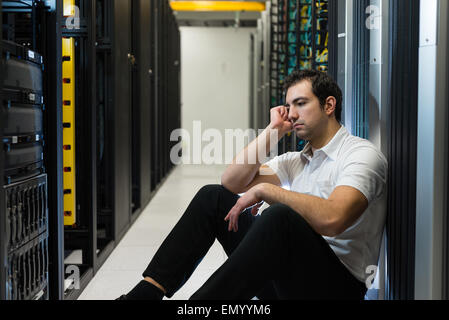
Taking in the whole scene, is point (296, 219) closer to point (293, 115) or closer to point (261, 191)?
point (261, 191)

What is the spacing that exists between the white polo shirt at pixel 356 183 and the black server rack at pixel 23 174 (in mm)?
879

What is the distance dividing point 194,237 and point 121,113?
1.99 metres

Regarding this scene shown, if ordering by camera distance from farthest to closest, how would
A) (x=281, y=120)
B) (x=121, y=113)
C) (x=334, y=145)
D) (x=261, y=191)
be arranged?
(x=121, y=113), (x=281, y=120), (x=334, y=145), (x=261, y=191)

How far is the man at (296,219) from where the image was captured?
139cm

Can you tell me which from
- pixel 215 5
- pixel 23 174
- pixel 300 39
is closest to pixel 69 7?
pixel 23 174

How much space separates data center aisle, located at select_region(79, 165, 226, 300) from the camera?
239cm

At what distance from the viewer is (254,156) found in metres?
1.84

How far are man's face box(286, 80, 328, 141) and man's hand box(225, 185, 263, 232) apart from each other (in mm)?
289

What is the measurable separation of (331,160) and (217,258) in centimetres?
157

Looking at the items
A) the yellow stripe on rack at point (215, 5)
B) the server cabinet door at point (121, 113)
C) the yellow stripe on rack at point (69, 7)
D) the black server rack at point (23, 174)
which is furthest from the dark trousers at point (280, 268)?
the yellow stripe on rack at point (215, 5)

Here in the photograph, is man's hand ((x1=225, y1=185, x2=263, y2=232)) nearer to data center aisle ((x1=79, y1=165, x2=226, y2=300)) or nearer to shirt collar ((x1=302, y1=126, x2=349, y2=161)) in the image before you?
shirt collar ((x1=302, y1=126, x2=349, y2=161))

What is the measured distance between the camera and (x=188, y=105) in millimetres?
12555
